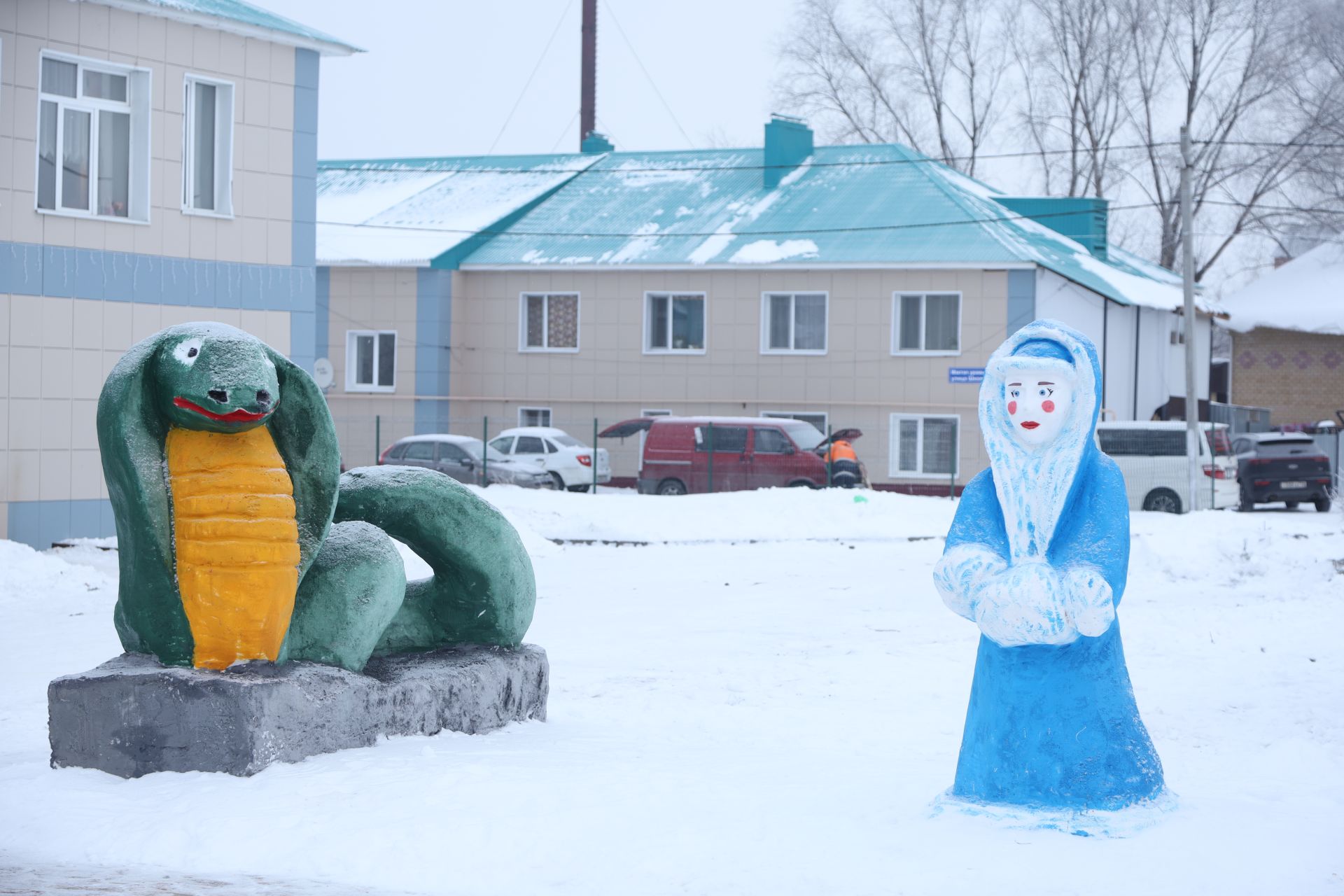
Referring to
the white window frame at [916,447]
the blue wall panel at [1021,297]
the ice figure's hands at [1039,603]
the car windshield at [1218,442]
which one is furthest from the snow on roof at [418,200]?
the ice figure's hands at [1039,603]

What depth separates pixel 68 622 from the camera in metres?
11.1

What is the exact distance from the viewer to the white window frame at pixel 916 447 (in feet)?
94.5

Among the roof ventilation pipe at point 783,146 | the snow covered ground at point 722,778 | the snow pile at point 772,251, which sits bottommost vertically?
the snow covered ground at point 722,778

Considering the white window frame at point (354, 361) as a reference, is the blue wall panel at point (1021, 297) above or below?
above

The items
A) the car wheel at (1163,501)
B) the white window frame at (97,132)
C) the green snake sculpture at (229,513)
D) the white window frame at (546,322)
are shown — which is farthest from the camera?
the white window frame at (546,322)

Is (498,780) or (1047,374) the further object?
(498,780)

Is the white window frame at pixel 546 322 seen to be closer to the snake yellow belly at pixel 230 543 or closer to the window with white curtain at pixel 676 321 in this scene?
the window with white curtain at pixel 676 321

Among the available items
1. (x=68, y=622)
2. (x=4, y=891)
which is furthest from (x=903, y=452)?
(x=4, y=891)

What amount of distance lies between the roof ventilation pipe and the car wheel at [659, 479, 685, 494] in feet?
32.6

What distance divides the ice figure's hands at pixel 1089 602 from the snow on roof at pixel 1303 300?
37.5 metres

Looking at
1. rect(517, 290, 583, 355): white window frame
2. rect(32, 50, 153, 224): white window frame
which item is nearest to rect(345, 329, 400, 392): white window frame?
rect(517, 290, 583, 355): white window frame

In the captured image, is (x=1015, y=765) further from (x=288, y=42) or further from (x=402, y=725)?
(x=288, y=42)

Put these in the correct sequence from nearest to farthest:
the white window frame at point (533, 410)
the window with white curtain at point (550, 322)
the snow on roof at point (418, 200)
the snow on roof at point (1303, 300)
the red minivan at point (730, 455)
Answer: the red minivan at point (730, 455) < the window with white curtain at point (550, 322) < the white window frame at point (533, 410) < the snow on roof at point (418, 200) < the snow on roof at point (1303, 300)

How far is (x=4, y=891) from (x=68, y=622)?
647 cm
